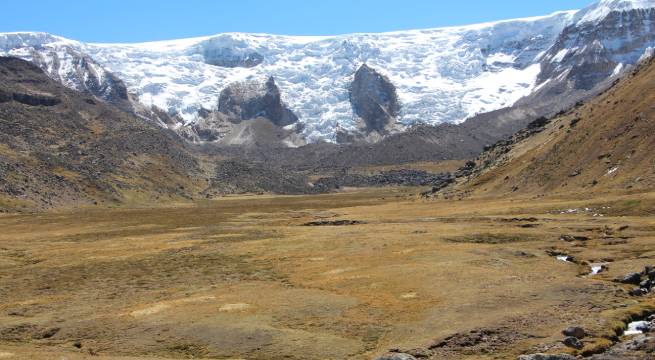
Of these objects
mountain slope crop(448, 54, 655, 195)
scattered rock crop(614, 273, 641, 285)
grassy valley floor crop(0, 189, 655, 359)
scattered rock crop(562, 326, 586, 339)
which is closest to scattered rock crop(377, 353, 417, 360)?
grassy valley floor crop(0, 189, 655, 359)

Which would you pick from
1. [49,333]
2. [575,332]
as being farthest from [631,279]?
[49,333]

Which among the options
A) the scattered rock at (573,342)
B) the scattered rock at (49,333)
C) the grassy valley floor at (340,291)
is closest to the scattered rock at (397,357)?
the grassy valley floor at (340,291)

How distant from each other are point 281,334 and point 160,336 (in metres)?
9.36

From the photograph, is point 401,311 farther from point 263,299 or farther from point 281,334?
point 263,299

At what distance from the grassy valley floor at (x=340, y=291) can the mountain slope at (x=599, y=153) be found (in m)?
21.9

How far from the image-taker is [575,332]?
144 ft

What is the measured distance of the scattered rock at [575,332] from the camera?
43.8 m

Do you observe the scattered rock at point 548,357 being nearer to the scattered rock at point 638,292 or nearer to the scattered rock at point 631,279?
the scattered rock at point 638,292

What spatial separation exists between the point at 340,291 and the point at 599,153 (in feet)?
362

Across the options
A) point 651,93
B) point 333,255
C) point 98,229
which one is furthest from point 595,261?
point 98,229

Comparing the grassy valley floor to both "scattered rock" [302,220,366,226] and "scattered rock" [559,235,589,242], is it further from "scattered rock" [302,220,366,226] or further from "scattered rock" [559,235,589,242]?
"scattered rock" [302,220,366,226]

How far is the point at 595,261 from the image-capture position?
7081cm

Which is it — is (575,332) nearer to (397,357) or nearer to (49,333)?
(397,357)

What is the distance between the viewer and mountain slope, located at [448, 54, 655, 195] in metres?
138
